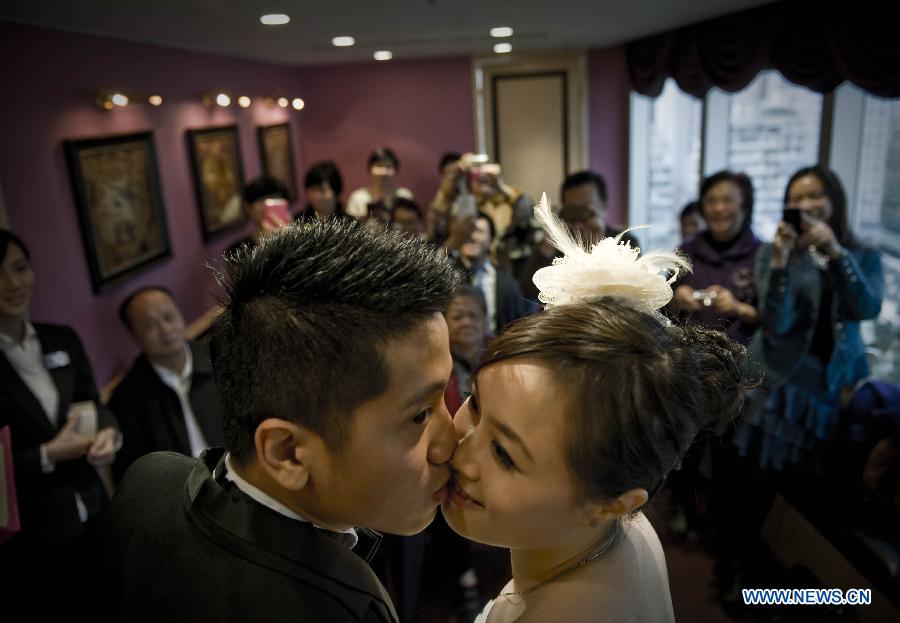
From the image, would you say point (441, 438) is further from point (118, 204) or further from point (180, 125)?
point (180, 125)

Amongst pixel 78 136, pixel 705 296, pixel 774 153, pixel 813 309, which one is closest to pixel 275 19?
pixel 78 136

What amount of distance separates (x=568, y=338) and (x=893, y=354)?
361cm

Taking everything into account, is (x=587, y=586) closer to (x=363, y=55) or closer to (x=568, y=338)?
(x=568, y=338)

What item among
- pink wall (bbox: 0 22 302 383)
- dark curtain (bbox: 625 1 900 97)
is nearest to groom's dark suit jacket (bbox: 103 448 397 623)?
pink wall (bbox: 0 22 302 383)

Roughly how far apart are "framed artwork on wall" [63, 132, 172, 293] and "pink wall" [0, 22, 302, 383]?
0.06 m

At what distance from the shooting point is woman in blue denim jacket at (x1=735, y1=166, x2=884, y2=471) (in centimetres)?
263

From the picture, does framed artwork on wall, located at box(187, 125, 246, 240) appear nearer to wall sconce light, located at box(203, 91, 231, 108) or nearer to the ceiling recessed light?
wall sconce light, located at box(203, 91, 231, 108)

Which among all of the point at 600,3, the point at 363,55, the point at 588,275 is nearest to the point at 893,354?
the point at 600,3

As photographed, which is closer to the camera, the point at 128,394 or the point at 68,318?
the point at 128,394

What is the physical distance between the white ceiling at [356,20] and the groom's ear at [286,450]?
268cm

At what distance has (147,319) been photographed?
262cm

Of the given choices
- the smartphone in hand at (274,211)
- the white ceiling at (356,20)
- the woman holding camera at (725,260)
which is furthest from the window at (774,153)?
the smartphone in hand at (274,211)

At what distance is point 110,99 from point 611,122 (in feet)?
16.9

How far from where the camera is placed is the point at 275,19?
3.54 metres
